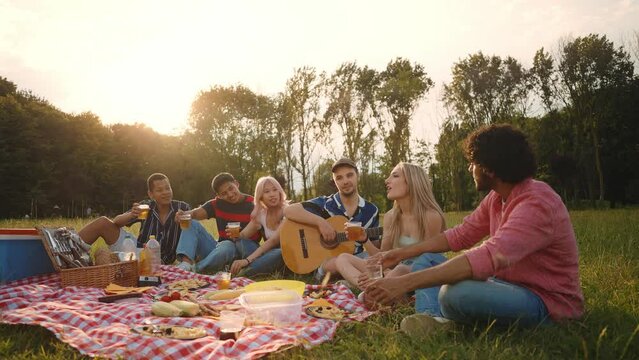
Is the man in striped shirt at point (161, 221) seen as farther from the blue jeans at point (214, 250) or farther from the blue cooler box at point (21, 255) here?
the blue cooler box at point (21, 255)

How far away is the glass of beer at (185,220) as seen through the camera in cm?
689

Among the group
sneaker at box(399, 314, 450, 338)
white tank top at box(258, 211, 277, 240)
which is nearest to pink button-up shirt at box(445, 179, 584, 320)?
sneaker at box(399, 314, 450, 338)

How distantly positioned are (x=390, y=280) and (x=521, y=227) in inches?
32.7

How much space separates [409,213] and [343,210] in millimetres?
1419

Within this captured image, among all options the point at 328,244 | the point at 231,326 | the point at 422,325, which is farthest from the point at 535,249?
the point at 328,244

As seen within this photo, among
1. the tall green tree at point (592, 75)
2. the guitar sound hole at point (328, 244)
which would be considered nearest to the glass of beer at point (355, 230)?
the guitar sound hole at point (328, 244)

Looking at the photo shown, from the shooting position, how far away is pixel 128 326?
3668mm

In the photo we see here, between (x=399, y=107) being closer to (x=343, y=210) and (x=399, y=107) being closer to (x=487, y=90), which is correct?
(x=487, y=90)

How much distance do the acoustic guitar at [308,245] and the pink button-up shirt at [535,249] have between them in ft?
9.52

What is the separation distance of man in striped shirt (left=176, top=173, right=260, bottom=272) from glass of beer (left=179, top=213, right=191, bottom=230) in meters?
0.17

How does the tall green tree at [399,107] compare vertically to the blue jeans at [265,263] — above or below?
above

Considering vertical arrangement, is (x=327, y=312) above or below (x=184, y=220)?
below

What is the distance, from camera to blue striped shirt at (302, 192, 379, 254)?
629cm

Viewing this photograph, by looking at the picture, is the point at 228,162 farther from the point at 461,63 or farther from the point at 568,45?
the point at 568,45
